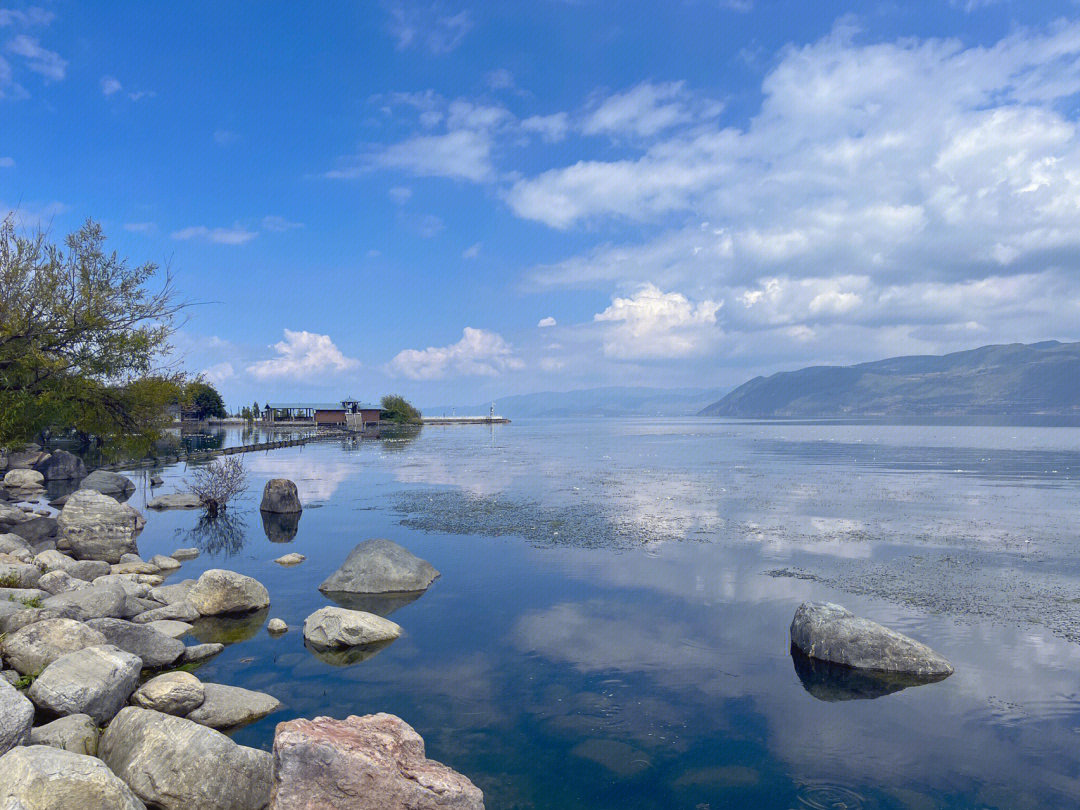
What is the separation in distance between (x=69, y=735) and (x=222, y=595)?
23.5ft

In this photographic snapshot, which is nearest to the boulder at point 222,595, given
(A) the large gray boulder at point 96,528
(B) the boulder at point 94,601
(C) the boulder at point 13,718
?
(B) the boulder at point 94,601

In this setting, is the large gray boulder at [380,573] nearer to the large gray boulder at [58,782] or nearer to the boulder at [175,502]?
the large gray boulder at [58,782]

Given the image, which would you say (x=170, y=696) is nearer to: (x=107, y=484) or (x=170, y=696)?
(x=170, y=696)

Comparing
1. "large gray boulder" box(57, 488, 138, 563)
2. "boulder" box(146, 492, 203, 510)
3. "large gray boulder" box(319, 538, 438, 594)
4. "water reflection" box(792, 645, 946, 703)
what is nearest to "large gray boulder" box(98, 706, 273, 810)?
"water reflection" box(792, 645, 946, 703)

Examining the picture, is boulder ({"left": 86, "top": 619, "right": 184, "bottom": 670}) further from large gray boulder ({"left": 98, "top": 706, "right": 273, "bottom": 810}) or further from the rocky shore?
large gray boulder ({"left": 98, "top": 706, "right": 273, "bottom": 810})

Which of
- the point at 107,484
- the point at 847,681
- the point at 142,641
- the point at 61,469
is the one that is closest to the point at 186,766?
the point at 142,641

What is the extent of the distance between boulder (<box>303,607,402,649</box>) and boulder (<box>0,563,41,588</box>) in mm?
6387

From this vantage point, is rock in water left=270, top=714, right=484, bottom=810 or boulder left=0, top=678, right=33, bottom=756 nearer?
rock in water left=270, top=714, right=484, bottom=810

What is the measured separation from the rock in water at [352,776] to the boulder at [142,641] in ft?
19.6

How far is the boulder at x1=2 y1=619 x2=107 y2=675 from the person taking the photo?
1016cm

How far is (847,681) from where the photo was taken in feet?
37.4

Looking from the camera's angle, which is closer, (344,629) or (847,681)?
(847,681)

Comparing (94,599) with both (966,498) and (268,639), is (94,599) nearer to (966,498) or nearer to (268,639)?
(268,639)

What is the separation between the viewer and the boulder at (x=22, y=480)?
130 ft
